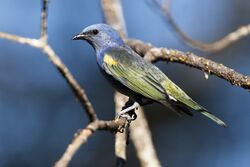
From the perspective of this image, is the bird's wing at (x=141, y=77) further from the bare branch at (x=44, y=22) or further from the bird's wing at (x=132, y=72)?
the bare branch at (x=44, y=22)

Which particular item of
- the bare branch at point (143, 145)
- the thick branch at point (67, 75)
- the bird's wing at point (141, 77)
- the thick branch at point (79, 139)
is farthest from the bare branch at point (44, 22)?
the bird's wing at point (141, 77)

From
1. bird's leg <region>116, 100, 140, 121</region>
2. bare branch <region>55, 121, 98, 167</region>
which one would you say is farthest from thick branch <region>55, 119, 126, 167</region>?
bird's leg <region>116, 100, 140, 121</region>

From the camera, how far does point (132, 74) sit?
17.9ft

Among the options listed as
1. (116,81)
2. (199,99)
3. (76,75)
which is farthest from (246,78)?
(76,75)

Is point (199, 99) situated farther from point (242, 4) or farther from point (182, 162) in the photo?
point (242, 4)

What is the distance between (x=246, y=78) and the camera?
170 inches

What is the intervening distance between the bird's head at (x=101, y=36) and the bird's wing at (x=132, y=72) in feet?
0.41

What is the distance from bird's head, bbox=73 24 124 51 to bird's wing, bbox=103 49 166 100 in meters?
0.13

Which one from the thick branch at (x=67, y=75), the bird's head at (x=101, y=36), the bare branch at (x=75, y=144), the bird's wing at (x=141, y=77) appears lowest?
the bare branch at (x=75, y=144)

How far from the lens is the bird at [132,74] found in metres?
5.11

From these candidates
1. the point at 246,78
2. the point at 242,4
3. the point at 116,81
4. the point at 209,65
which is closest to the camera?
the point at 246,78

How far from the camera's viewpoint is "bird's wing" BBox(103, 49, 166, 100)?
17.2 feet

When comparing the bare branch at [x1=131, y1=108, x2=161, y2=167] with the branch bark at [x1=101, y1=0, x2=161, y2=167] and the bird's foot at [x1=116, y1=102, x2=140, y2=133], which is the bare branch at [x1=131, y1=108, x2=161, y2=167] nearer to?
the branch bark at [x1=101, y1=0, x2=161, y2=167]

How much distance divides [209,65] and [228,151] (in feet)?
17.2
